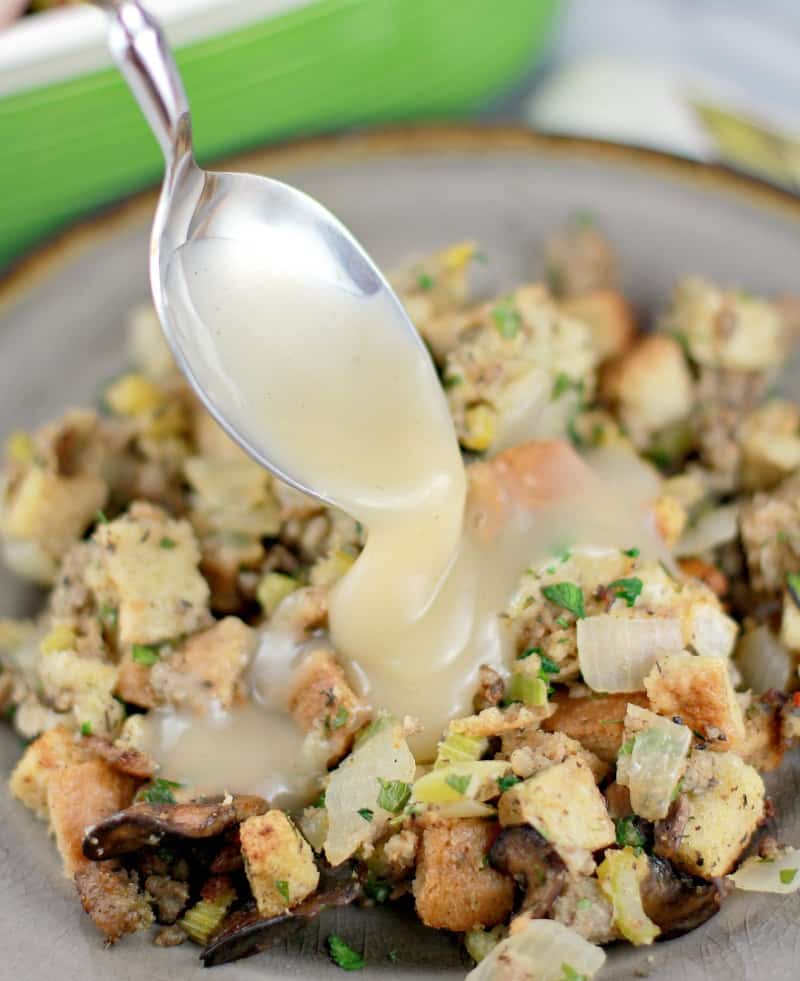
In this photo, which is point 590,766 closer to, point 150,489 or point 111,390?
point 150,489

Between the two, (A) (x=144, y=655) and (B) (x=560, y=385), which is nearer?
(A) (x=144, y=655)

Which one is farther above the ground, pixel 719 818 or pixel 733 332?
pixel 733 332

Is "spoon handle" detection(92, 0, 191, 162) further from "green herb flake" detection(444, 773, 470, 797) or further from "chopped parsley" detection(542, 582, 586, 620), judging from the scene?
"green herb flake" detection(444, 773, 470, 797)

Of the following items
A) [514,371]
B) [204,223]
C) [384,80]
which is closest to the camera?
[204,223]

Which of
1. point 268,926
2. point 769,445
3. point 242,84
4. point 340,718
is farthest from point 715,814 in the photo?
point 242,84

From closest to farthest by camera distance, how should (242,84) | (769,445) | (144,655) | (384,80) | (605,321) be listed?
(144,655) < (769,445) < (605,321) < (242,84) < (384,80)

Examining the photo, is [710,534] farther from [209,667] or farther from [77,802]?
[77,802]

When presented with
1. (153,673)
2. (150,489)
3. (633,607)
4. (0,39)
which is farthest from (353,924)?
(0,39)

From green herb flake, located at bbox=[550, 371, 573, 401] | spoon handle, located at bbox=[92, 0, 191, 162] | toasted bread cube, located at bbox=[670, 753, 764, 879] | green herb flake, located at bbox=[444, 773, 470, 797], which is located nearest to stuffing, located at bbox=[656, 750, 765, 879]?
toasted bread cube, located at bbox=[670, 753, 764, 879]
